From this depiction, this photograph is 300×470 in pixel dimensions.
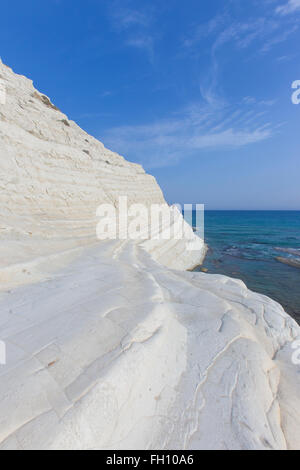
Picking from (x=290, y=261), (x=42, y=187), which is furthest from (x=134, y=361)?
(x=290, y=261)

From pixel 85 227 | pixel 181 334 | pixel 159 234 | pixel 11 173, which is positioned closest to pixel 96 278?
pixel 181 334

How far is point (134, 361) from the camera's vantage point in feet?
6.16

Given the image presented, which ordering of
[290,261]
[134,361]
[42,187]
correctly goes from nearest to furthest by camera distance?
[134,361] < [42,187] < [290,261]

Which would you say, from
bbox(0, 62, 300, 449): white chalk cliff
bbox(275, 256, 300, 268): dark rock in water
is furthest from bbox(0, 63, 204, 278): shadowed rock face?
bbox(275, 256, 300, 268): dark rock in water

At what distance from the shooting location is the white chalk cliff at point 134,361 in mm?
1408

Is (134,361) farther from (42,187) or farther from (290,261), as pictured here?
(290,261)

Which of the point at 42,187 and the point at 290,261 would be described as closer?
the point at 42,187

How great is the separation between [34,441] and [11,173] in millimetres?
7424

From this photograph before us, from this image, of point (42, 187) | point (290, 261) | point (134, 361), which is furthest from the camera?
point (290, 261)

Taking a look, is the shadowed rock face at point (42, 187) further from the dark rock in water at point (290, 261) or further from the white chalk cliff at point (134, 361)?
the dark rock in water at point (290, 261)

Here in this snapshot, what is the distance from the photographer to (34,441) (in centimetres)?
121

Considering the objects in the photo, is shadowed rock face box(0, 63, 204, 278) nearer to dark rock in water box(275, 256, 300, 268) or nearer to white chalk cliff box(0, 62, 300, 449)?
white chalk cliff box(0, 62, 300, 449)

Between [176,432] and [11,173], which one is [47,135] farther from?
[176,432]

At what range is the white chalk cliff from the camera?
141cm
